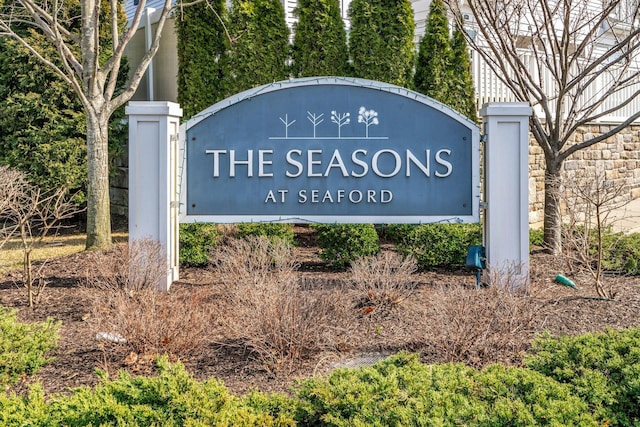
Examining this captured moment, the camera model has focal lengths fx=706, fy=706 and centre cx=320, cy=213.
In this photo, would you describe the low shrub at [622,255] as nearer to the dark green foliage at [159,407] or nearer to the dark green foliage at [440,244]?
the dark green foliage at [440,244]

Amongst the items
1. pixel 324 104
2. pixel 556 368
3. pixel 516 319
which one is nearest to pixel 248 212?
pixel 324 104

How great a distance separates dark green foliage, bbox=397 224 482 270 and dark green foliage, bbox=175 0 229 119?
4442 millimetres

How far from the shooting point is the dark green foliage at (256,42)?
1060cm

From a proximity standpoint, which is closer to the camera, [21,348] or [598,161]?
[21,348]

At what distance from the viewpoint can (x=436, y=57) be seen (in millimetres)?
10336

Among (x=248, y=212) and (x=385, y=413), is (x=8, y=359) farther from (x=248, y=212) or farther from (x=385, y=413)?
(x=248, y=212)

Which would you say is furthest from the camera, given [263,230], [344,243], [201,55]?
[201,55]

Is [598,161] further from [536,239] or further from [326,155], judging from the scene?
[326,155]

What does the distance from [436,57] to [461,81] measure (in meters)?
0.53

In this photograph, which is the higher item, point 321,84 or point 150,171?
point 321,84

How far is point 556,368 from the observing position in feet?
11.8

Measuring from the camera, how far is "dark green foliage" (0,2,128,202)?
37.1 ft

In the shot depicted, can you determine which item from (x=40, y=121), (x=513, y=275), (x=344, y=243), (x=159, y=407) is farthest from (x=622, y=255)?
(x=40, y=121)

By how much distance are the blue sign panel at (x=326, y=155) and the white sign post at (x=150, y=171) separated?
30 centimetres
